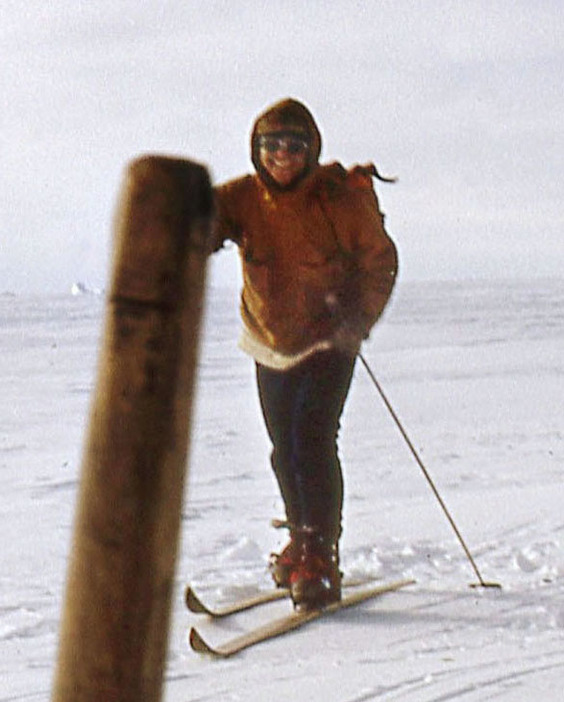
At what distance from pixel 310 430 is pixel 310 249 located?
2.12ft

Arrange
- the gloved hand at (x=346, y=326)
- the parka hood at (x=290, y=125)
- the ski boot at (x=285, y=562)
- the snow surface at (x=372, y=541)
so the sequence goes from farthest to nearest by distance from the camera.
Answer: the ski boot at (x=285, y=562), the gloved hand at (x=346, y=326), the parka hood at (x=290, y=125), the snow surface at (x=372, y=541)

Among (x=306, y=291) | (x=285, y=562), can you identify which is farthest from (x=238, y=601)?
(x=306, y=291)

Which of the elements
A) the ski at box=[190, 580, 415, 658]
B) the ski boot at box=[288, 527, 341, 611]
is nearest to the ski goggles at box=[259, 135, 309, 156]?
the ski boot at box=[288, 527, 341, 611]

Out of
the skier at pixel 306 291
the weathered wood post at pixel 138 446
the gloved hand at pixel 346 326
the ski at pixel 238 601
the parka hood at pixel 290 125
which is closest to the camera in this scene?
the weathered wood post at pixel 138 446

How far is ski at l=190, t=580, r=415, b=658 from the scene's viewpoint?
3.23 metres

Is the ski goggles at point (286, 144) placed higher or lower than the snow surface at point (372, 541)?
higher

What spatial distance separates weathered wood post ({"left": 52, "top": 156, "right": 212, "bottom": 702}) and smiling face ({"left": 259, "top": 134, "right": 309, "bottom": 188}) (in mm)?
2345

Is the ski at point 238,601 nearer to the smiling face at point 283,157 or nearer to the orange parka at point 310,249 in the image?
the orange parka at point 310,249

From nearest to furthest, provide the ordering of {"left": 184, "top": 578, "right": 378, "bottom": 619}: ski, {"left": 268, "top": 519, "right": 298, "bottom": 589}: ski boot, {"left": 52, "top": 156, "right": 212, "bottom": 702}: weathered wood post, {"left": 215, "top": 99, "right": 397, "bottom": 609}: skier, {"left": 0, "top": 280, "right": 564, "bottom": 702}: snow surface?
{"left": 52, "top": 156, "right": 212, "bottom": 702}: weathered wood post < {"left": 0, "top": 280, "right": 564, "bottom": 702}: snow surface < {"left": 215, "top": 99, "right": 397, "bottom": 609}: skier < {"left": 184, "top": 578, "right": 378, "bottom": 619}: ski < {"left": 268, "top": 519, "right": 298, "bottom": 589}: ski boot

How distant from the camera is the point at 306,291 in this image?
342cm

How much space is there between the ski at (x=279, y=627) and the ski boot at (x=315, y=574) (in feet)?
0.11

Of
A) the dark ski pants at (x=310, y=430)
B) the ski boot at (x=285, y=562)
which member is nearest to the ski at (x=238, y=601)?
the ski boot at (x=285, y=562)

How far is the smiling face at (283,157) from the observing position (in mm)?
3213

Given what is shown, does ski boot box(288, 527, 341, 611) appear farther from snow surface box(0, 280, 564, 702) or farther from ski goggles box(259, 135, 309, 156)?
ski goggles box(259, 135, 309, 156)
